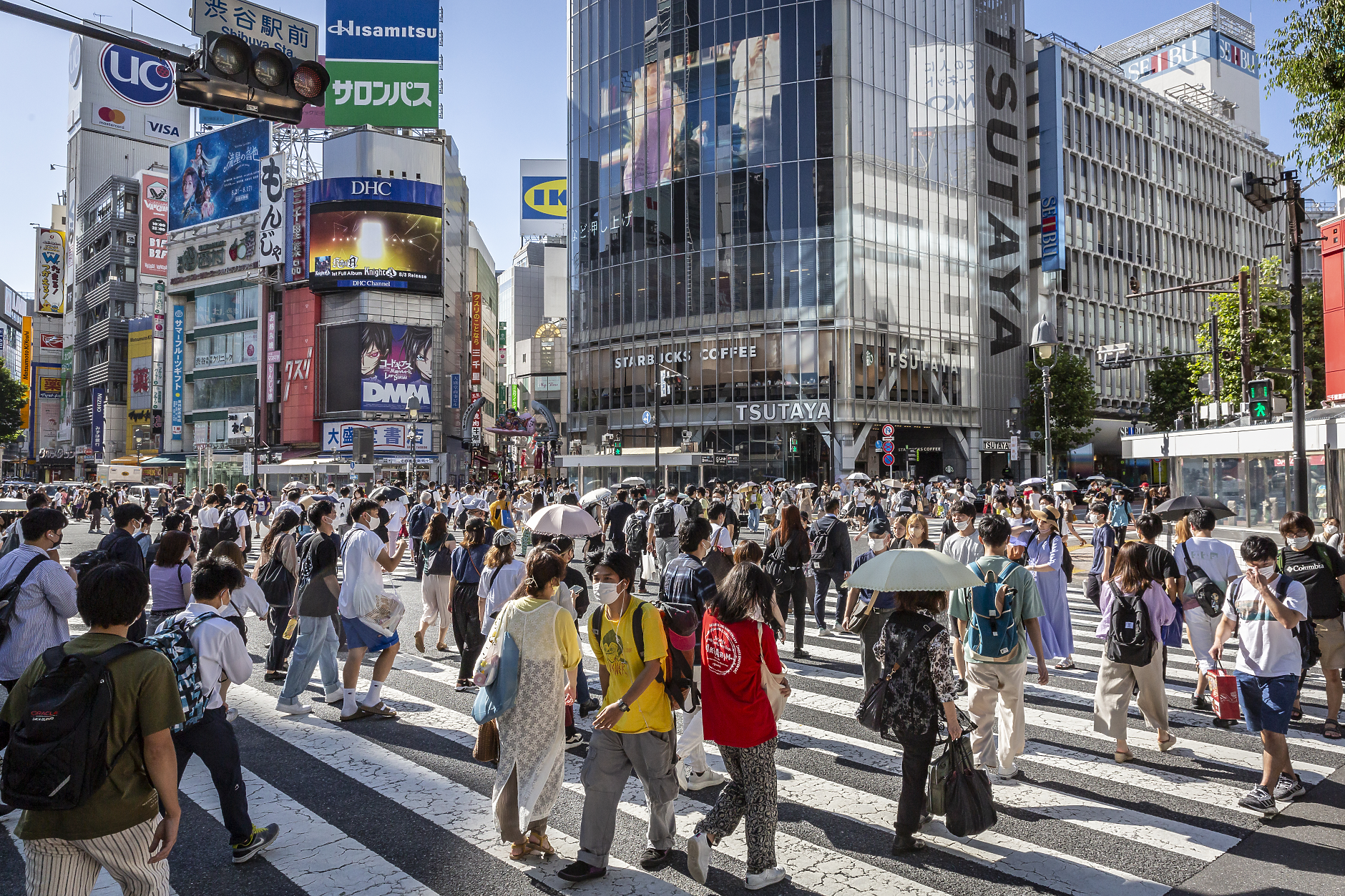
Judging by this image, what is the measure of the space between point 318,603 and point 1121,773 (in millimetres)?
6774

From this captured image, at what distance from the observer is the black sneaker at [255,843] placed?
493 cm

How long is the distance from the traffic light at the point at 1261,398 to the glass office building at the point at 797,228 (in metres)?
32.0

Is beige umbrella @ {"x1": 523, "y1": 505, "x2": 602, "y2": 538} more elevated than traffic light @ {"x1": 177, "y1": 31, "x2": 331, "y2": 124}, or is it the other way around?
traffic light @ {"x1": 177, "y1": 31, "x2": 331, "y2": 124}

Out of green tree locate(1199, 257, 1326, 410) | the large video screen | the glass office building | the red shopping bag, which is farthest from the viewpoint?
the large video screen

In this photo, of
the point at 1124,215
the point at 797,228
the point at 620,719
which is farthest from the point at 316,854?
the point at 1124,215

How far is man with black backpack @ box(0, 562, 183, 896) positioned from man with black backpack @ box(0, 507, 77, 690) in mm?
2956

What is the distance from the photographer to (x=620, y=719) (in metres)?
4.59

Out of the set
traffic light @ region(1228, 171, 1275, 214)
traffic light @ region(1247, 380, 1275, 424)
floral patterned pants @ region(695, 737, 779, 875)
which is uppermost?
traffic light @ region(1228, 171, 1275, 214)

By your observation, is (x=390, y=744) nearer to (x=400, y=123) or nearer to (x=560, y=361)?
(x=400, y=123)

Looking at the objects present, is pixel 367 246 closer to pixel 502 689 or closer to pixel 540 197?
pixel 540 197

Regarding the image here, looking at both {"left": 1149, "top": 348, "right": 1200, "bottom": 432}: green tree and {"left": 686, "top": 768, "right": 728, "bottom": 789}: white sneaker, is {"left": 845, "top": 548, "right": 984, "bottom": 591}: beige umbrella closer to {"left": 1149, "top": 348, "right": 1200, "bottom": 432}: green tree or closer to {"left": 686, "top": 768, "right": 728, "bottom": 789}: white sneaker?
{"left": 686, "top": 768, "right": 728, "bottom": 789}: white sneaker

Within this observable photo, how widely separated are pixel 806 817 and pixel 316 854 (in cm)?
301

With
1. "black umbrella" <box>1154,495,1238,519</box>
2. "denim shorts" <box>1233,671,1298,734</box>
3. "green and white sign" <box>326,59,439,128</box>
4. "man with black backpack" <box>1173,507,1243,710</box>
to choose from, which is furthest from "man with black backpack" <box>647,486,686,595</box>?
"green and white sign" <box>326,59,439,128</box>

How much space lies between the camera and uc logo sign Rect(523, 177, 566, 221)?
106 meters
